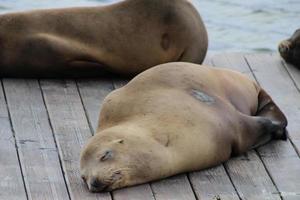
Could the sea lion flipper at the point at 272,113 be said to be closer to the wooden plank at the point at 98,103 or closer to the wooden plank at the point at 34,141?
the wooden plank at the point at 98,103

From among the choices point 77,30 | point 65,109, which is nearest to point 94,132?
point 65,109

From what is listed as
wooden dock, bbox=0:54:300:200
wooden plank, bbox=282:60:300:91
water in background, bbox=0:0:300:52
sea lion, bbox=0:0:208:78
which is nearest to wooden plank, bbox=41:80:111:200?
wooden dock, bbox=0:54:300:200

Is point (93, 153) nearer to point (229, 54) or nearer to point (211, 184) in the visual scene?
point (211, 184)

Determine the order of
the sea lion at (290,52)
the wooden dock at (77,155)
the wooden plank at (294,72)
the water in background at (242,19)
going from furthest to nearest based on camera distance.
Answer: the water in background at (242,19) → the sea lion at (290,52) → the wooden plank at (294,72) → the wooden dock at (77,155)

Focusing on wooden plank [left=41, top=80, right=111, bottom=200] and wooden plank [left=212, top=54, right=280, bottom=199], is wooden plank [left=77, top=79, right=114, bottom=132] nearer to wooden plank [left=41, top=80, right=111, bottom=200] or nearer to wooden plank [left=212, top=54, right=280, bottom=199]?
wooden plank [left=41, top=80, right=111, bottom=200]

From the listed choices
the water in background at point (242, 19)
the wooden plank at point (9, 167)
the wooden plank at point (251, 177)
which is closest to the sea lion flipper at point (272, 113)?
the wooden plank at point (251, 177)

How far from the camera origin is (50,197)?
5.62 m

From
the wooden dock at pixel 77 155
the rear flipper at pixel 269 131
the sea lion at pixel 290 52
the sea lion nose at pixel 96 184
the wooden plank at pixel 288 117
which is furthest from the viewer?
the sea lion at pixel 290 52

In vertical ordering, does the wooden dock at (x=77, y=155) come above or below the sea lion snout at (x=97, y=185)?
below

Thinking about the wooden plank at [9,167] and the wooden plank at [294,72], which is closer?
the wooden plank at [9,167]

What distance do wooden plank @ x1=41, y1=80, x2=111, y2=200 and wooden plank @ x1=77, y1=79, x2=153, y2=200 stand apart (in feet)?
0.12

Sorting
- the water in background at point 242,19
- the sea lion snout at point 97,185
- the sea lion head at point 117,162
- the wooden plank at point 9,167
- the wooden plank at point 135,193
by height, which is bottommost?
the water in background at point 242,19

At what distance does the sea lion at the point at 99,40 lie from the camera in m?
7.44

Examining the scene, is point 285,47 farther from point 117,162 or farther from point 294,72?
point 117,162
